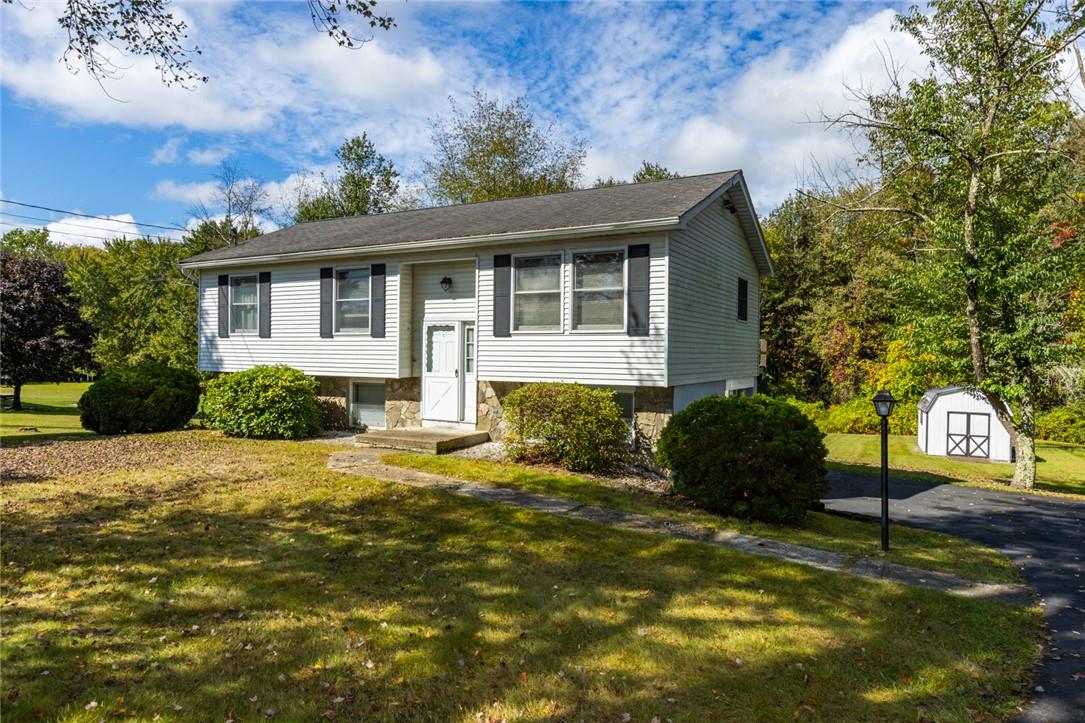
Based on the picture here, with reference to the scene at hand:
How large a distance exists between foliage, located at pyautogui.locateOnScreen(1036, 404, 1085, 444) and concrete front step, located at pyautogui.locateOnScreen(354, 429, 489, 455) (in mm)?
20628

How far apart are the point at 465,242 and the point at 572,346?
2940mm

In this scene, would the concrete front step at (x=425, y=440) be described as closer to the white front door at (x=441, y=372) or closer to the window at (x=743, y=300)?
the white front door at (x=441, y=372)

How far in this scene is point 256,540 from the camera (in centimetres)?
593

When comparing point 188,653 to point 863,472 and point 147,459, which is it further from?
point 863,472

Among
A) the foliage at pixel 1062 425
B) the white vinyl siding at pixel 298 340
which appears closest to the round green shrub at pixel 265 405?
the white vinyl siding at pixel 298 340

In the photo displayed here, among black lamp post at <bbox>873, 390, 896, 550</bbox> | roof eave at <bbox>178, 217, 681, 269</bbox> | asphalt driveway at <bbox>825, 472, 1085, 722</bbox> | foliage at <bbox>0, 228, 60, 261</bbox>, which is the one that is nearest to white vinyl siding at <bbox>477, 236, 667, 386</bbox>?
roof eave at <bbox>178, 217, 681, 269</bbox>

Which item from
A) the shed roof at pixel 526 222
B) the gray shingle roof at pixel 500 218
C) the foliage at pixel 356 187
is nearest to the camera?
the shed roof at pixel 526 222

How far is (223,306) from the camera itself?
15141 millimetres

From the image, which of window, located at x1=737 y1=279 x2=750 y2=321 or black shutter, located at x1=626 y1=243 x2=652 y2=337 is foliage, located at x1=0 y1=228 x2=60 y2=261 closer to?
window, located at x1=737 y1=279 x2=750 y2=321

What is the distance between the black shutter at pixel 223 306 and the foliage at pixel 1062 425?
25838 mm

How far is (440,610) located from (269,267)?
12.2m

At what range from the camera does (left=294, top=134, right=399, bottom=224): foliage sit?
3253 centimetres

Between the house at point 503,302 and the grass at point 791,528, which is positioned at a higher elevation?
the house at point 503,302

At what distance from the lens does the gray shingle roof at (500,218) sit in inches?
428
